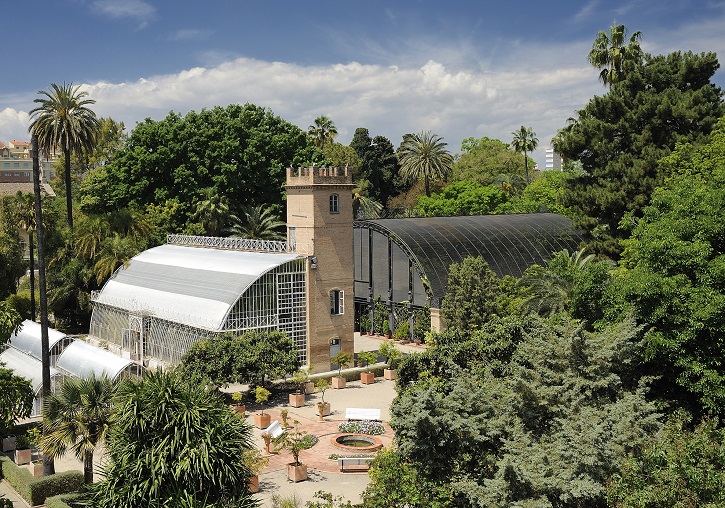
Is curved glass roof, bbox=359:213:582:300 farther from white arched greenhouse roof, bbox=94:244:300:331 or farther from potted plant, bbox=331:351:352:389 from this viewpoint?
white arched greenhouse roof, bbox=94:244:300:331

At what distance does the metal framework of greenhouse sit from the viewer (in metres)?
35.9

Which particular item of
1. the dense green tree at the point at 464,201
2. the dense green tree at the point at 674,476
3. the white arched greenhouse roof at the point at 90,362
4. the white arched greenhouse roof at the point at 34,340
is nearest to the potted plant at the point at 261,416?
the white arched greenhouse roof at the point at 90,362

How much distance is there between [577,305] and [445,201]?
1796 inches

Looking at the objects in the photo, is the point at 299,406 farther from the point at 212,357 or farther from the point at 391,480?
the point at 391,480

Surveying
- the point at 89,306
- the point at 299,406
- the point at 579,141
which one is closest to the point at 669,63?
the point at 579,141

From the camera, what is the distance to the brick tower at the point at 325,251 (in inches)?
1497

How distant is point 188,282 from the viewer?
131ft

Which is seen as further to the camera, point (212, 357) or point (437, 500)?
point (212, 357)

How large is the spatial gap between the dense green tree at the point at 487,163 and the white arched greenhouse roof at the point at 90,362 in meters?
63.2

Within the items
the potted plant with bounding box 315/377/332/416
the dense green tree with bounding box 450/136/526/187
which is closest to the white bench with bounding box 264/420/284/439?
the potted plant with bounding box 315/377/332/416

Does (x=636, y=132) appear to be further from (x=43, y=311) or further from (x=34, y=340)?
(x=34, y=340)

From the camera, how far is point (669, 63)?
39531 millimetres

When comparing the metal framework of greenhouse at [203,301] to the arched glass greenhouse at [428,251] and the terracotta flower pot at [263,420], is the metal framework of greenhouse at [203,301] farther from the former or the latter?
the arched glass greenhouse at [428,251]

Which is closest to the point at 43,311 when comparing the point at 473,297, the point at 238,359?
the point at 238,359
